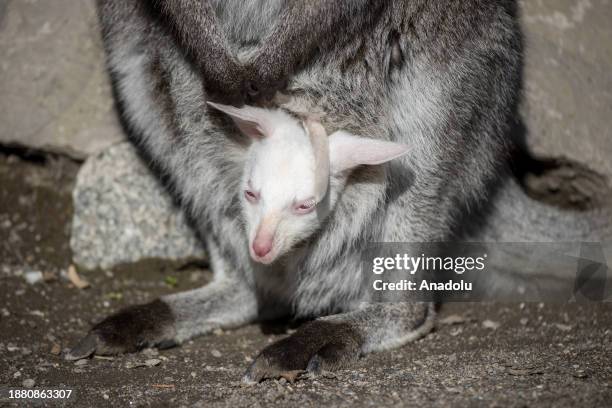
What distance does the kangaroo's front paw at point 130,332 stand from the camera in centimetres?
335

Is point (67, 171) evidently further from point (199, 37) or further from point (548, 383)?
point (548, 383)

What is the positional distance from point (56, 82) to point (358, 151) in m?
1.99

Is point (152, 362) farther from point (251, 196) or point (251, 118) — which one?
point (251, 118)

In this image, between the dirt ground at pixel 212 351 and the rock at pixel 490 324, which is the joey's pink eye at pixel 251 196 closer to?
the dirt ground at pixel 212 351

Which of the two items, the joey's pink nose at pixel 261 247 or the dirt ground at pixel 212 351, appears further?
the joey's pink nose at pixel 261 247

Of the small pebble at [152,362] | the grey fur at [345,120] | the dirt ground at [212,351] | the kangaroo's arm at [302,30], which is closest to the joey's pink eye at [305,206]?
the grey fur at [345,120]

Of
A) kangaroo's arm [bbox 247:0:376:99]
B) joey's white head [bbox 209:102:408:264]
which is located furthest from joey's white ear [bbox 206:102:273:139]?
kangaroo's arm [bbox 247:0:376:99]

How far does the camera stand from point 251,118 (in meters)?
3.12

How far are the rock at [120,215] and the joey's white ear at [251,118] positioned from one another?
114 cm

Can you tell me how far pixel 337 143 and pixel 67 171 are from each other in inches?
72.1

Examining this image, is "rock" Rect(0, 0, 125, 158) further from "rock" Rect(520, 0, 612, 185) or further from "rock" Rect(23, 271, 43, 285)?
"rock" Rect(520, 0, 612, 185)

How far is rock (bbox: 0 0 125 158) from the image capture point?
4309 millimetres

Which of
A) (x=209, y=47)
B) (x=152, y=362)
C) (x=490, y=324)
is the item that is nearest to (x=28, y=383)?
(x=152, y=362)

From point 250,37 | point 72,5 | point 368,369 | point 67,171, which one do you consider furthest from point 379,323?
point 72,5
